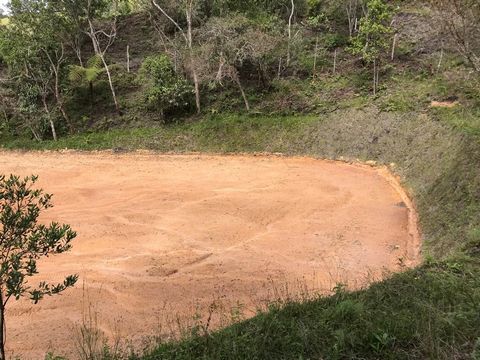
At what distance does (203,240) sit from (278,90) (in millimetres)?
15802

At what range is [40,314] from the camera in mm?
8734

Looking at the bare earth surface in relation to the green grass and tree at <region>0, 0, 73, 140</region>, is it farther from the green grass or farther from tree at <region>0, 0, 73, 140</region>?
tree at <region>0, 0, 73, 140</region>

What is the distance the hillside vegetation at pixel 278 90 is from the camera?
15666 millimetres

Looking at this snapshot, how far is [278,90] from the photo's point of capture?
25.9 meters

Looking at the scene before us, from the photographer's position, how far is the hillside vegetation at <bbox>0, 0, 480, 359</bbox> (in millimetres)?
15666

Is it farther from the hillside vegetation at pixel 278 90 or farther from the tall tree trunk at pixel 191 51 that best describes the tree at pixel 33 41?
the tall tree trunk at pixel 191 51

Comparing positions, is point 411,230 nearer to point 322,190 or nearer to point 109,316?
point 322,190

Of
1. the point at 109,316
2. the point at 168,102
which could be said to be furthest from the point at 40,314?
the point at 168,102

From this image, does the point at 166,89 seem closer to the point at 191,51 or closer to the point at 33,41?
the point at 191,51

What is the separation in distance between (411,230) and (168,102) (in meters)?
17.1

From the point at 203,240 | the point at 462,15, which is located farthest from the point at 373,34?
the point at 203,240

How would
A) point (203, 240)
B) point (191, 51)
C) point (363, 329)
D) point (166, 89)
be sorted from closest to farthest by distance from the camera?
point (363, 329)
point (203, 240)
point (191, 51)
point (166, 89)

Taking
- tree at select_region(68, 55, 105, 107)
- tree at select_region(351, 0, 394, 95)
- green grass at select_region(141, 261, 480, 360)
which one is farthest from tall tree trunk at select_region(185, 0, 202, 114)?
green grass at select_region(141, 261, 480, 360)

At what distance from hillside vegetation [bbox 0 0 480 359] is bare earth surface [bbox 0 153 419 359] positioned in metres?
1.69
